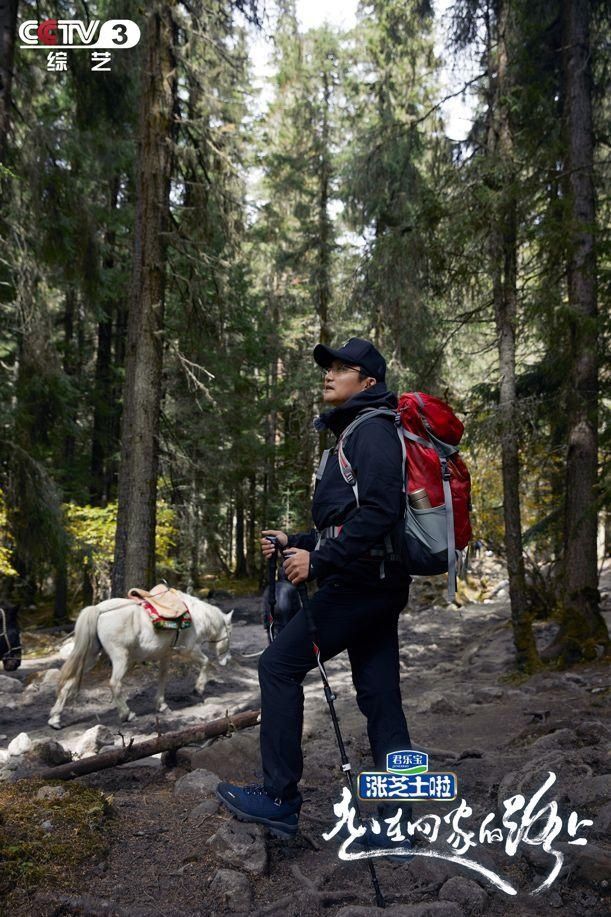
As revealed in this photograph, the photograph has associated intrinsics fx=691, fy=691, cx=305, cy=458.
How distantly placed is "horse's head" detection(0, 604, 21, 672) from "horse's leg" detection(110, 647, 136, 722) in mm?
3651

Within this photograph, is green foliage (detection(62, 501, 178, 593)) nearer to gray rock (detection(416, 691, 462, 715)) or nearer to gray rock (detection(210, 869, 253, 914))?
gray rock (detection(416, 691, 462, 715))

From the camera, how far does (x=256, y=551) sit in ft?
109

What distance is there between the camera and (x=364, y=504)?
3.20m

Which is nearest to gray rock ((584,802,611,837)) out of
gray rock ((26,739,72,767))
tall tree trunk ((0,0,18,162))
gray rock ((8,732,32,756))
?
gray rock ((26,739,72,767))

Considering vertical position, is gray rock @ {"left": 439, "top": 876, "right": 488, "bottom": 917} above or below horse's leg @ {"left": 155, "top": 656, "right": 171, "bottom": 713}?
above

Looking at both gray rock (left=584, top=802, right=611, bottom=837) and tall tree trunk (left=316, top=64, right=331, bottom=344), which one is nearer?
gray rock (left=584, top=802, right=611, bottom=837)

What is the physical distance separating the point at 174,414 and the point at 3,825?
61.2 feet

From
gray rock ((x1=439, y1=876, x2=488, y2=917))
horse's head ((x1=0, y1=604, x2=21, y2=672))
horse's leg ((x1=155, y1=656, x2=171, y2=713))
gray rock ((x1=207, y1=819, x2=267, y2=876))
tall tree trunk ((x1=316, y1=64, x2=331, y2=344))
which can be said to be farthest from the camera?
tall tree trunk ((x1=316, y1=64, x2=331, y2=344))

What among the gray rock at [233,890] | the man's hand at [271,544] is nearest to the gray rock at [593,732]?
the man's hand at [271,544]

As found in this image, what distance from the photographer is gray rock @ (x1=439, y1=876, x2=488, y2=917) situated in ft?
9.22

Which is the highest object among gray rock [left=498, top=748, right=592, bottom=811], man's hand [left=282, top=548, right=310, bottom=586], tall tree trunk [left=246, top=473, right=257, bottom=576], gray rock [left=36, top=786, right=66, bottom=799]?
man's hand [left=282, top=548, right=310, bottom=586]

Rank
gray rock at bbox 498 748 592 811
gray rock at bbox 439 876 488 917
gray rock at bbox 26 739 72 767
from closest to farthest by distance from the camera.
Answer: gray rock at bbox 439 876 488 917 → gray rock at bbox 498 748 592 811 → gray rock at bbox 26 739 72 767

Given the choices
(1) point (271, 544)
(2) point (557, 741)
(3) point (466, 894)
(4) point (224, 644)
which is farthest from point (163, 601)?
(3) point (466, 894)

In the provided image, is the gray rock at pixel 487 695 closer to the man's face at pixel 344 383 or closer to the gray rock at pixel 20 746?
the gray rock at pixel 20 746
